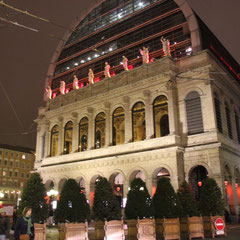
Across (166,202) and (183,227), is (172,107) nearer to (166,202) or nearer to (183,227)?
(166,202)

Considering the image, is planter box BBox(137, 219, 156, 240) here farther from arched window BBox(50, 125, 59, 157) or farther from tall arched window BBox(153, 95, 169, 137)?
arched window BBox(50, 125, 59, 157)

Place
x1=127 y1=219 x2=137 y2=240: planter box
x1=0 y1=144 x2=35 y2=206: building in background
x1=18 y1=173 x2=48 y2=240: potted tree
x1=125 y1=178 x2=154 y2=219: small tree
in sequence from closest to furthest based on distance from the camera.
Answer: x1=127 y1=219 x2=137 y2=240: planter box → x1=125 y1=178 x2=154 y2=219: small tree → x1=18 y1=173 x2=48 y2=240: potted tree → x1=0 y1=144 x2=35 y2=206: building in background

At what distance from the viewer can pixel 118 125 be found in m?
38.1

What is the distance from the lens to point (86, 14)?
4984cm

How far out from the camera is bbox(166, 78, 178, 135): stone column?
2955cm

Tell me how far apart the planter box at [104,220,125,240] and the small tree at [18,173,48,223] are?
7.97 meters

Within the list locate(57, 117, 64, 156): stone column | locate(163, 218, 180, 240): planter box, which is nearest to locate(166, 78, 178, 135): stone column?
locate(163, 218, 180, 240): planter box

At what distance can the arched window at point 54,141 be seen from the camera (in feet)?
138

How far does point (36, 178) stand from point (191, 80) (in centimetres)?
1776

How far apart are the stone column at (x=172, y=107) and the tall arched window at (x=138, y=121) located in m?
3.69

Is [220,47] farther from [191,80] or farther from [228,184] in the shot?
[228,184]

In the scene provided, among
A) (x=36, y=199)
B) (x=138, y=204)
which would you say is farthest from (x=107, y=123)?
(x=138, y=204)

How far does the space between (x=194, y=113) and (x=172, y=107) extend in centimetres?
224

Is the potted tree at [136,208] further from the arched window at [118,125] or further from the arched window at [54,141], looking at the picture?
the arched window at [54,141]
